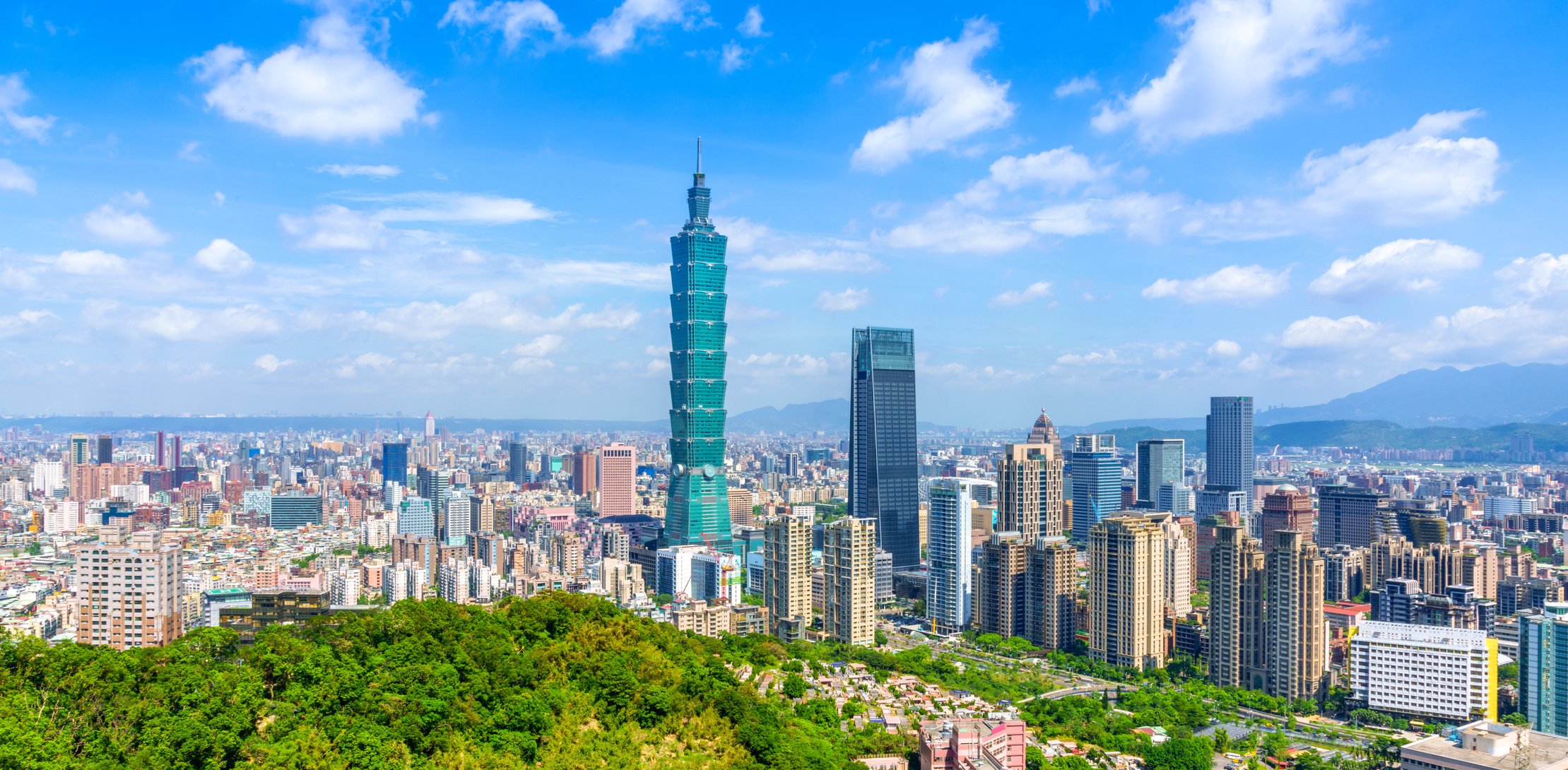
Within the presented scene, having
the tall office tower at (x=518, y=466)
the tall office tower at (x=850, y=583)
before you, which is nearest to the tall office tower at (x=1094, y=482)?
the tall office tower at (x=850, y=583)

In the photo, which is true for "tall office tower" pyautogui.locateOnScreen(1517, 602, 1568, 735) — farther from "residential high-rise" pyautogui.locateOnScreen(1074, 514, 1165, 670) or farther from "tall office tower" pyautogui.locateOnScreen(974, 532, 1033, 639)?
"tall office tower" pyautogui.locateOnScreen(974, 532, 1033, 639)

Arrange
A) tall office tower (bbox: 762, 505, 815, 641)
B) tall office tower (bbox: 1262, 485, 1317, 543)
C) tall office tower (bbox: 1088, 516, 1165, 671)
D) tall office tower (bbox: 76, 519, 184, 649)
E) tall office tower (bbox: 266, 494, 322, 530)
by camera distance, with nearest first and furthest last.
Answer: tall office tower (bbox: 76, 519, 184, 649)
tall office tower (bbox: 1088, 516, 1165, 671)
tall office tower (bbox: 762, 505, 815, 641)
tall office tower (bbox: 1262, 485, 1317, 543)
tall office tower (bbox: 266, 494, 322, 530)

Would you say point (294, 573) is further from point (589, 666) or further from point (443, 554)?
point (589, 666)

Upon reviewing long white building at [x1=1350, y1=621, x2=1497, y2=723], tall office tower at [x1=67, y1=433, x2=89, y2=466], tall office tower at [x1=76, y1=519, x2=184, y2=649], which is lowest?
long white building at [x1=1350, y1=621, x2=1497, y2=723]

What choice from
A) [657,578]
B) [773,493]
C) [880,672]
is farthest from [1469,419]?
[880,672]

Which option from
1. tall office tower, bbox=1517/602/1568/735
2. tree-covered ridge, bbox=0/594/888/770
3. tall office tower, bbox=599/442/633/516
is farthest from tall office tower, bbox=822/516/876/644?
tall office tower, bbox=599/442/633/516

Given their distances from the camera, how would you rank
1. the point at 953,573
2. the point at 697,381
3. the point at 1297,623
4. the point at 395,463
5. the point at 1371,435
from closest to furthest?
the point at 1297,623 → the point at 953,573 → the point at 697,381 → the point at 395,463 → the point at 1371,435

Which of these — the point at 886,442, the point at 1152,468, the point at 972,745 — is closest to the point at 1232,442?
the point at 1152,468

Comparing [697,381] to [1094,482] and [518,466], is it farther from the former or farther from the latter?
[518,466]
